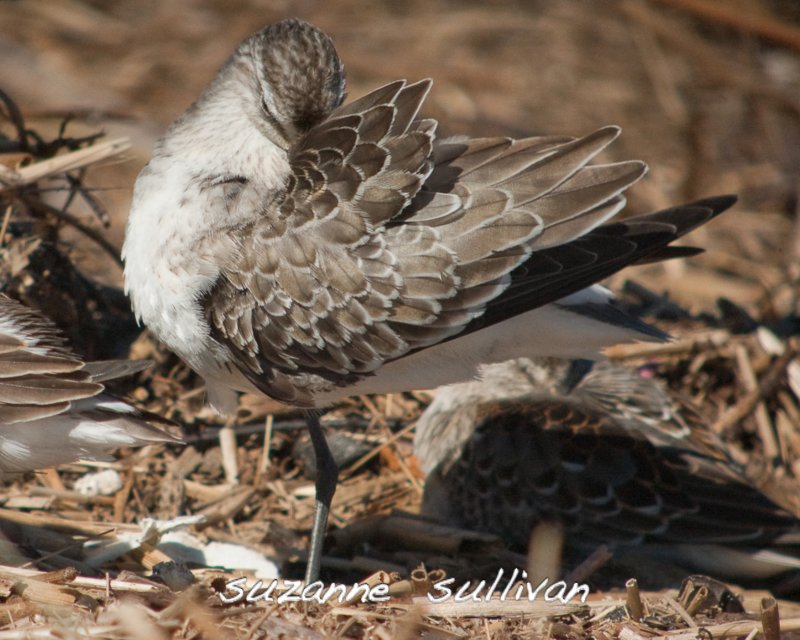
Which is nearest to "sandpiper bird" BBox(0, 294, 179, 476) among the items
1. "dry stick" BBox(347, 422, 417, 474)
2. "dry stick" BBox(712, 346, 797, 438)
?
"dry stick" BBox(347, 422, 417, 474)

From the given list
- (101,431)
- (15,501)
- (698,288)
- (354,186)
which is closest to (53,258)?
(15,501)

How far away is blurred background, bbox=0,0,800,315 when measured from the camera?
858 cm

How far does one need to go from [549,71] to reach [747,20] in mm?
1713

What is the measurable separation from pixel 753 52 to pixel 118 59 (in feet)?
17.9

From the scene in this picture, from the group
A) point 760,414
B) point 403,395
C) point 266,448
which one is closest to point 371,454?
point 266,448

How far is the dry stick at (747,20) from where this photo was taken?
9.35 m

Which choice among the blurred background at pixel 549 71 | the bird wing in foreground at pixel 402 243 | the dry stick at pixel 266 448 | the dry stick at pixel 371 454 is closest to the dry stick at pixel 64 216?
the dry stick at pixel 266 448

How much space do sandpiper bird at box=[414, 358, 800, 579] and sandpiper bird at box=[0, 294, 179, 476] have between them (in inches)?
65.2

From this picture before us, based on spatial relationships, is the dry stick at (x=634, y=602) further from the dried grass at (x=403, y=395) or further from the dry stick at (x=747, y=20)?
the dry stick at (x=747, y=20)

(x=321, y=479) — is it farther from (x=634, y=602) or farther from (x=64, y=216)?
(x=64, y=216)

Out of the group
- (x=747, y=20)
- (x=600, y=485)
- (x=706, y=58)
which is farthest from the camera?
(x=706, y=58)

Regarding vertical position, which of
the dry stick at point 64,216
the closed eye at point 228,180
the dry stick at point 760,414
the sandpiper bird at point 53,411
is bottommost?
the dry stick at point 760,414

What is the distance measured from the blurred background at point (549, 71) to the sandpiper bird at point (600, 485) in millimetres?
3047

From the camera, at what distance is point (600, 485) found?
5016 millimetres
